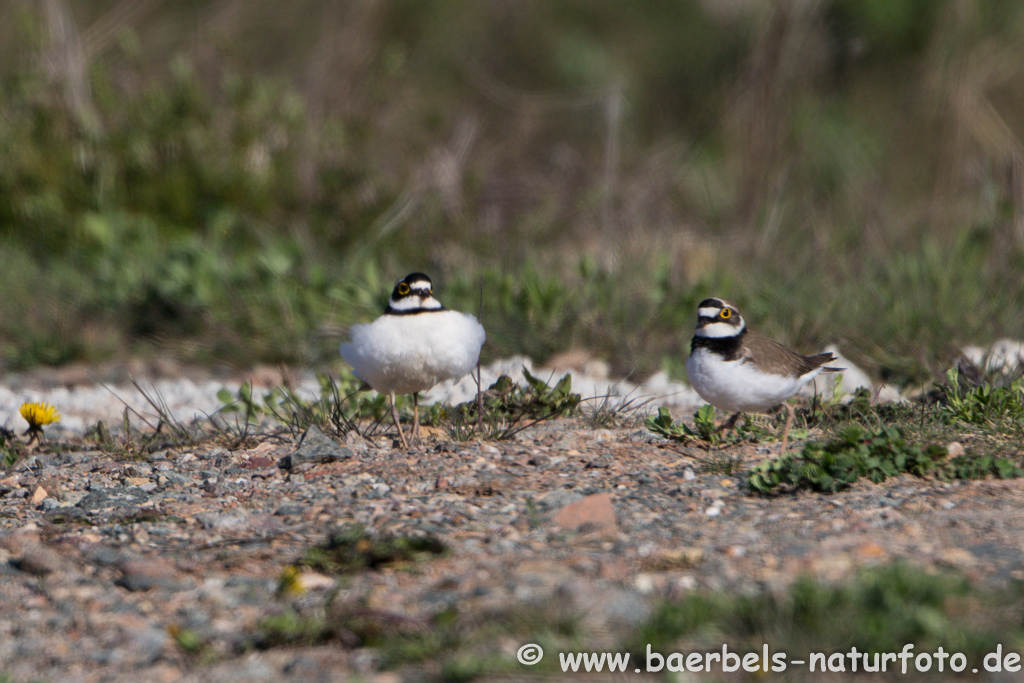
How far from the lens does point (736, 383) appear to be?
4250 mm

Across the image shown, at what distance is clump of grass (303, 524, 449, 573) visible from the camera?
3.10 metres

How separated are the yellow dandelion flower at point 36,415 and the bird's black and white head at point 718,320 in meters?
2.75

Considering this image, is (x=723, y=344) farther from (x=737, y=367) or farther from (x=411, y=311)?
(x=411, y=311)

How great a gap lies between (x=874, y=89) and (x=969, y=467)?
906cm

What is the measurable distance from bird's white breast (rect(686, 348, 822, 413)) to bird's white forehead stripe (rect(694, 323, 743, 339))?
6.8 inches

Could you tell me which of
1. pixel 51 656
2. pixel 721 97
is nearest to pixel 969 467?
pixel 51 656

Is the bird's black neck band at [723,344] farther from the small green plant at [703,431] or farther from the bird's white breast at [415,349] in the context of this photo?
the bird's white breast at [415,349]

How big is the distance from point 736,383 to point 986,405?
1.08 m

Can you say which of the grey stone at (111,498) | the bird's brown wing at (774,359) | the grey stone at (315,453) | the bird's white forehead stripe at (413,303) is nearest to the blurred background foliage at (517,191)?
the bird's brown wing at (774,359)

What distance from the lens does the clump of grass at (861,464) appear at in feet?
12.1

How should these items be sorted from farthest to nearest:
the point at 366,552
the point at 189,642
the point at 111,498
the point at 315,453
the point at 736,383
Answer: the point at 736,383
the point at 315,453
the point at 111,498
the point at 366,552
the point at 189,642
